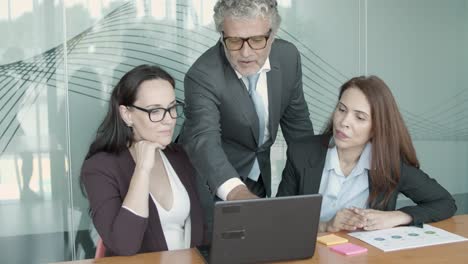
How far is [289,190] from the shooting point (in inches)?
93.2

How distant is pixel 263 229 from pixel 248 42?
839mm

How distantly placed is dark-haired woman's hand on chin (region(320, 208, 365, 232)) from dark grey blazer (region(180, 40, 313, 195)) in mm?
396

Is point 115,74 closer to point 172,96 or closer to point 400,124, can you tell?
point 172,96

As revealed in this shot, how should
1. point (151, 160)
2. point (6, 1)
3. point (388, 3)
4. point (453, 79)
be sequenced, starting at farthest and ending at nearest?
point (453, 79)
point (388, 3)
point (6, 1)
point (151, 160)

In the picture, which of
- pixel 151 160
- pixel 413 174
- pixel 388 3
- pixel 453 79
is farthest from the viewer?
pixel 453 79

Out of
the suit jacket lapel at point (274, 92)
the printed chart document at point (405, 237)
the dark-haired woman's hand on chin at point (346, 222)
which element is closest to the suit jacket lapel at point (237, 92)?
the suit jacket lapel at point (274, 92)

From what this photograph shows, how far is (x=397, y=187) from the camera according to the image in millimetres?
2213

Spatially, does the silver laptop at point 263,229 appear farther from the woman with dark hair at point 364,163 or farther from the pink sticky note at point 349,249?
the woman with dark hair at point 364,163

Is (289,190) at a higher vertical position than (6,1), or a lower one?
lower

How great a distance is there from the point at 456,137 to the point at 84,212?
2834 millimetres

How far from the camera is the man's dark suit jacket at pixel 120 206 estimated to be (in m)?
1.87

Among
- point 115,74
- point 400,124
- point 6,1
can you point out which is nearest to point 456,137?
point 400,124

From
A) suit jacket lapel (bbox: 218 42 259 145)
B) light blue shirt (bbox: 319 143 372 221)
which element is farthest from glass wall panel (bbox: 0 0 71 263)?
light blue shirt (bbox: 319 143 372 221)

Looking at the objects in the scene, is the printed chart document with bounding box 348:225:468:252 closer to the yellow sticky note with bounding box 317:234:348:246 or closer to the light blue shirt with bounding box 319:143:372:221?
the yellow sticky note with bounding box 317:234:348:246
